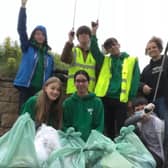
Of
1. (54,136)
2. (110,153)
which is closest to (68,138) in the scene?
(54,136)

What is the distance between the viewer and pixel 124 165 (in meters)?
4.18

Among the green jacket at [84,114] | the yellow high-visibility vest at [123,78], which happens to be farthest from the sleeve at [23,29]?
the green jacket at [84,114]

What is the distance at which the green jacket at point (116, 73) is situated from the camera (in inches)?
231

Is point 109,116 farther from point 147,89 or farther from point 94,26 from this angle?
point 94,26

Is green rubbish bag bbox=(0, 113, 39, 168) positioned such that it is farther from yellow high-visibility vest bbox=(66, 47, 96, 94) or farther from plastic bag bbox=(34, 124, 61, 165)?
yellow high-visibility vest bbox=(66, 47, 96, 94)

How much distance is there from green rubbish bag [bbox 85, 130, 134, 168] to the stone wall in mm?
2245

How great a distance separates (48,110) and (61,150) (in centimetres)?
80

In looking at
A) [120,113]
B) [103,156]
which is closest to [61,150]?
[103,156]

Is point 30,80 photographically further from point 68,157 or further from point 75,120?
point 68,157

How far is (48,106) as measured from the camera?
500 cm

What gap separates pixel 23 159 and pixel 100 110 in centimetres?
141

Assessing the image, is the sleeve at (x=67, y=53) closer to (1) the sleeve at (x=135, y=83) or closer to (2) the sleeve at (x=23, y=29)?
(2) the sleeve at (x=23, y=29)

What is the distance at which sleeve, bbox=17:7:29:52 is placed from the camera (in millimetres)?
5859

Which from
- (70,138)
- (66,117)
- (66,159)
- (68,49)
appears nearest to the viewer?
(66,159)
